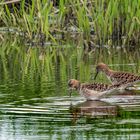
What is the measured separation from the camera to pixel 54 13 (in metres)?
21.2

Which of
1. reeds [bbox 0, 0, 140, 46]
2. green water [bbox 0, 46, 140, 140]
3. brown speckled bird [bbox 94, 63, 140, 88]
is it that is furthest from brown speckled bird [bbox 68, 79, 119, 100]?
reeds [bbox 0, 0, 140, 46]

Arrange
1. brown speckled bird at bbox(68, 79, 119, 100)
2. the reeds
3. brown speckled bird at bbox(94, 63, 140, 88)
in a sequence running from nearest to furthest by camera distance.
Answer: brown speckled bird at bbox(68, 79, 119, 100) < brown speckled bird at bbox(94, 63, 140, 88) < the reeds

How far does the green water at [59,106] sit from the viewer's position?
366 inches

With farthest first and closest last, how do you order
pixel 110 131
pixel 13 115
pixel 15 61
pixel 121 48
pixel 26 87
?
pixel 121 48
pixel 15 61
pixel 26 87
pixel 13 115
pixel 110 131

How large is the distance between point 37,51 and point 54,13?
1.96m

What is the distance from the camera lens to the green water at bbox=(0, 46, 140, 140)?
9305 mm

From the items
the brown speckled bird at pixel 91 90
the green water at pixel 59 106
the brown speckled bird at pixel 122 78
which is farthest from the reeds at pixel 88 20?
the brown speckled bird at pixel 91 90

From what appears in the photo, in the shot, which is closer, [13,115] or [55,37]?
[13,115]

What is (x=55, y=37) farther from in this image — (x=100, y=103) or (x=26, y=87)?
(x=100, y=103)

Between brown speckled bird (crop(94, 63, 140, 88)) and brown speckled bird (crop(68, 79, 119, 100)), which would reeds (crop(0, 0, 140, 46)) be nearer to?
brown speckled bird (crop(94, 63, 140, 88))

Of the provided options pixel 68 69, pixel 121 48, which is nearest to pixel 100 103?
pixel 68 69

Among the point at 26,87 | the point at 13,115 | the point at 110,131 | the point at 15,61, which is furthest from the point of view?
the point at 15,61

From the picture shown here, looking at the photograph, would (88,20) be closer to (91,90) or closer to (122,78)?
(122,78)

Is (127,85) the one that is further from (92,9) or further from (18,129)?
(92,9)
